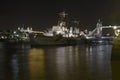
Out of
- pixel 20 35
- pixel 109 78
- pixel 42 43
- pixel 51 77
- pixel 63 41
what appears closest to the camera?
pixel 109 78

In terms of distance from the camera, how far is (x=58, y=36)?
4911 inches

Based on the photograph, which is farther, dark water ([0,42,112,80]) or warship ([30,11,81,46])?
warship ([30,11,81,46])

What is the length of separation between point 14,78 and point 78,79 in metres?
3.36

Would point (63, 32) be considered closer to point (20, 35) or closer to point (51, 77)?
point (20, 35)

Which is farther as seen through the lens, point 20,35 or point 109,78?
point 20,35

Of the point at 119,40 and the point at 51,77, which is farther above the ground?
the point at 119,40

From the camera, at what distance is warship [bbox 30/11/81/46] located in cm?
10938

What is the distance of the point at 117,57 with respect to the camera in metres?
27.0

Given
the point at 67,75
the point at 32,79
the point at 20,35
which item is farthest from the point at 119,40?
the point at 20,35

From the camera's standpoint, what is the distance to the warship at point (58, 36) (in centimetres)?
10938

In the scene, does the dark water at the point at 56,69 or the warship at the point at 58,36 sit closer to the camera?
the dark water at the point at 56,69

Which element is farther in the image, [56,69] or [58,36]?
[58,36]

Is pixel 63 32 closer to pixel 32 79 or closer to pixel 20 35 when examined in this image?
pixel 20 35

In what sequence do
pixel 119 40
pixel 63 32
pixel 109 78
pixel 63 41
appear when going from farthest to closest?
pixel 63 32 < pixel 63 41 < pixel 119 40 < pixel 109 78
